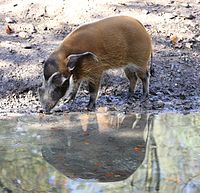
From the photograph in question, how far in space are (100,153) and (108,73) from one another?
7.63ft

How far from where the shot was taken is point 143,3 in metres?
8.93

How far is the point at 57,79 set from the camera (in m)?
5.84

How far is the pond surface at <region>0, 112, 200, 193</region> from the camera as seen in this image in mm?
4504

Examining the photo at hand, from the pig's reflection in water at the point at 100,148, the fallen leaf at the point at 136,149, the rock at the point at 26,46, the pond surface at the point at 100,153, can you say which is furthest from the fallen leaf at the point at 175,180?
the rock at the point at 26,46

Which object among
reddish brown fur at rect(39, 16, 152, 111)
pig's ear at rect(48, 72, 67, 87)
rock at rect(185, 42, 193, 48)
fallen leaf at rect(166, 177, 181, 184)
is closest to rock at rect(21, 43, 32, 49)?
reddish brown fur at rect(39, 16, 152, 111)

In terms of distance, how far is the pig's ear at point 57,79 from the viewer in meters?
5.80

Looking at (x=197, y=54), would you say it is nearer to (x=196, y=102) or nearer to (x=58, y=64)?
(x=196, y=102)

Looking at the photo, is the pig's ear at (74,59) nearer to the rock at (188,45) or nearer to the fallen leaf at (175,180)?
the fallen leaf at (175,180)

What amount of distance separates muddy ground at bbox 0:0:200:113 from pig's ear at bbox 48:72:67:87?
71 cm

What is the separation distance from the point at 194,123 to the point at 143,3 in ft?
10.9

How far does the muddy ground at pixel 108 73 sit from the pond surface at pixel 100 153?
17.6 inches

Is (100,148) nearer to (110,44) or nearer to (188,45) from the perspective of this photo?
(110,44)

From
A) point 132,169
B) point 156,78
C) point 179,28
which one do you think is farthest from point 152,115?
point 179,28

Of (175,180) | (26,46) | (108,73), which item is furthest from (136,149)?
(26,46)
